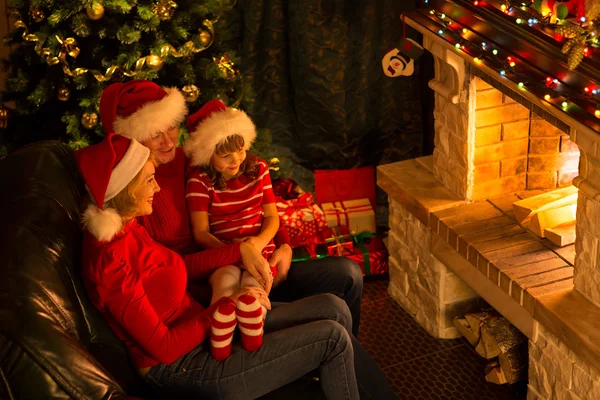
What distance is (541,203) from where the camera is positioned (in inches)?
123

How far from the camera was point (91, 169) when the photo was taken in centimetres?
220

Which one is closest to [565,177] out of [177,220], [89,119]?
[177,220]

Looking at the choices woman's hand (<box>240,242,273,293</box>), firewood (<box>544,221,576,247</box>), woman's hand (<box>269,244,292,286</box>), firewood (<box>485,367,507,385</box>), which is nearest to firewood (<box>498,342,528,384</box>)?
firewood (<box>485,367,507,385</box>)

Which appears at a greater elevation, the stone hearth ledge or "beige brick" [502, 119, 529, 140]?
"beige brick" [502, 119, 529, 140]

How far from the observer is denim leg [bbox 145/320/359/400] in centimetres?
232

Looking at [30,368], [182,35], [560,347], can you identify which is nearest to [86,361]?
[30,368]

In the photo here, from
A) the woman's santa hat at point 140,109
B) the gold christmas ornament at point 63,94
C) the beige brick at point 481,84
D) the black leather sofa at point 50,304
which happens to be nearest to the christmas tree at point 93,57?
the gold christmas ornament at point 63,94

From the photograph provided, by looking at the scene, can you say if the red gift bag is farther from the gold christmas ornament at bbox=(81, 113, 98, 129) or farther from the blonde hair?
the blonde hair

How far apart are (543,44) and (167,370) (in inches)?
60.8

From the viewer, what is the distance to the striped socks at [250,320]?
92.0 inches

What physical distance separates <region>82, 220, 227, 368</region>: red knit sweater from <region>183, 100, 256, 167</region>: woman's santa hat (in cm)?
47

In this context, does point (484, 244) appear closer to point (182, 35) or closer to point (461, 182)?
point (461, 182)

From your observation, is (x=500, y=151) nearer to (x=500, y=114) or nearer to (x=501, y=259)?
(x=500, y=114)

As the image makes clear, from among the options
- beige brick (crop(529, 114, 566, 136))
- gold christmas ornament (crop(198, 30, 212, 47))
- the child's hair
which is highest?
gold christmas ornament (crop(198, 30, 212, 47))
